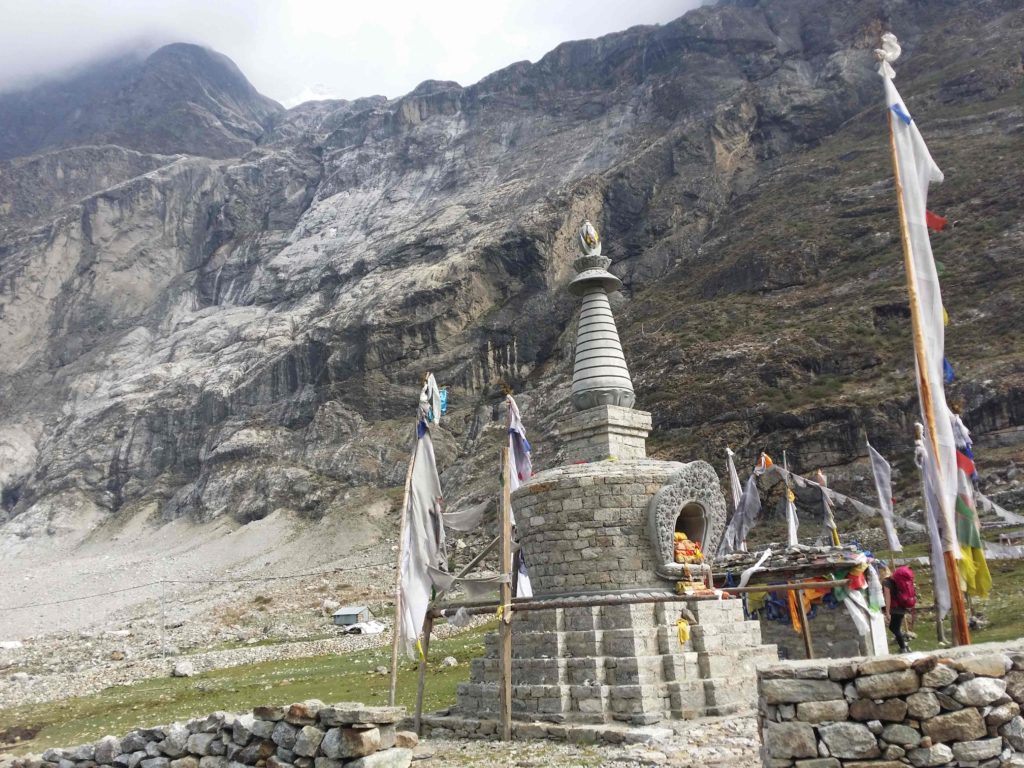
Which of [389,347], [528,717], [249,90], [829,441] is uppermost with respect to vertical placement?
[249,90]

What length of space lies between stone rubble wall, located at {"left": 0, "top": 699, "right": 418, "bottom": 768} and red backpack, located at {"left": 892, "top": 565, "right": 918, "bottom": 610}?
33.3 ft

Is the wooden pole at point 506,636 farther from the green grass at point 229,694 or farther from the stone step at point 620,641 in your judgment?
the green grass at point 229,694

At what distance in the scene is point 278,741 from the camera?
831 centimetres

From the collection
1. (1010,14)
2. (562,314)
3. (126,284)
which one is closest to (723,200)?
(562,314)

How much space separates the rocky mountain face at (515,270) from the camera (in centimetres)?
6016

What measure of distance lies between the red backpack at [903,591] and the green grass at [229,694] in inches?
360

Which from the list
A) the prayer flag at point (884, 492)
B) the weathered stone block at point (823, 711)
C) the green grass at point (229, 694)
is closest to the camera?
the weathered stone block at point (823, 711)

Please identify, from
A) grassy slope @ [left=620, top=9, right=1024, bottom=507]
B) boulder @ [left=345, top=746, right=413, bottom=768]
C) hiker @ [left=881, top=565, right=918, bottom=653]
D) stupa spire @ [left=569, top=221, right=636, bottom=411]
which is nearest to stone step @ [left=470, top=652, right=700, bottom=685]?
hiker @ [left=881, top=565, right=918, bottom=653]

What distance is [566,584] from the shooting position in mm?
13883

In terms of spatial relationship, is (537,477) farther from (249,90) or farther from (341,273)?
(249,90)

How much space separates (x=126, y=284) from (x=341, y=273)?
4239 cm

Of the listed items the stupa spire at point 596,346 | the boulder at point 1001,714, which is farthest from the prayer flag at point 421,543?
the boulder at point 1001,714

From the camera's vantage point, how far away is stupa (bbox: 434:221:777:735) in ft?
40.2

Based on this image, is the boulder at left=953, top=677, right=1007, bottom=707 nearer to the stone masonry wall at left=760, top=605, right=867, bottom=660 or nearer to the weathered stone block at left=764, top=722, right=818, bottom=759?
the weathered stone block at left=764, top=722, right=818, bottom=759
